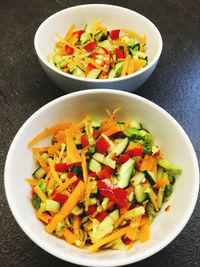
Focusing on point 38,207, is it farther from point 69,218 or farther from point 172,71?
point 172,71

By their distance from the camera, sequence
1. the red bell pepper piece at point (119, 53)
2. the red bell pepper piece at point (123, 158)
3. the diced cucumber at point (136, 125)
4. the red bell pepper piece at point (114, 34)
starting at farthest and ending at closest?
the red bell pepper piece at point (114, 34) < the red bell pepper piece at point (119, 53) < the diced cucumber at point (136, 125) < the red bell pepper piece at point (123, 158)

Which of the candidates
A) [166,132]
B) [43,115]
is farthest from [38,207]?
[166,132]

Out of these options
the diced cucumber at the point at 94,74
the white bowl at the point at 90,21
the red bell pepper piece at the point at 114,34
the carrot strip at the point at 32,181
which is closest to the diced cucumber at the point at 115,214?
the carrot strip at the point at 32,181

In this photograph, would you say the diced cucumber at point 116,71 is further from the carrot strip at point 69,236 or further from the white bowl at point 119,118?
the carrot strip at point 69,236

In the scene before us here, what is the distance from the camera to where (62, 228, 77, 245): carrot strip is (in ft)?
3.18

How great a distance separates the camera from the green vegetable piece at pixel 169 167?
1089 millimetres

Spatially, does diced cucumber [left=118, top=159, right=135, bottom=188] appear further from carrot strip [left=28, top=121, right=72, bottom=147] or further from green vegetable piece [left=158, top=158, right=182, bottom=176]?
carrot strip [left=28, top=121, right=72, bottom=147]

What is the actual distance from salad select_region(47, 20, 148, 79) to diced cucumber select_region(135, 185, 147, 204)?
0.64 m

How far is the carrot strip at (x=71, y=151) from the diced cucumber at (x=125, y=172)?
0.56ft

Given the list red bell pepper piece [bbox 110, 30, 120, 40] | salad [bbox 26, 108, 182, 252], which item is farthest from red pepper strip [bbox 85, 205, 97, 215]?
red bell pepper piece [bbox 110, 30, 120, 40]

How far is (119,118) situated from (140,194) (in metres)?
0.43

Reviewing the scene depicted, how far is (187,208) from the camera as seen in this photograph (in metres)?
0.93

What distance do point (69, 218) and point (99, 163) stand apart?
234 millimetres

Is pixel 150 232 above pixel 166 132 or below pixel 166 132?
below
